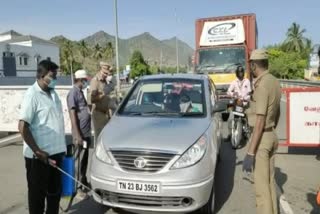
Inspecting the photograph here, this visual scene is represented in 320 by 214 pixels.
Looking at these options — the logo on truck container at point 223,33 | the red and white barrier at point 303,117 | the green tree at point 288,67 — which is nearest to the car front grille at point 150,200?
the red and white barrier at point 303,117

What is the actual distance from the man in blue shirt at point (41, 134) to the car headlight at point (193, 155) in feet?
4.33

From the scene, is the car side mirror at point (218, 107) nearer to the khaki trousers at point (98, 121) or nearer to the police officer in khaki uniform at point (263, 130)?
the police officer in khaki uniform at point (263, 130)

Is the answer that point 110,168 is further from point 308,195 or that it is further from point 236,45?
point 236,45

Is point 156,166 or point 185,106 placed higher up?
point 185,106

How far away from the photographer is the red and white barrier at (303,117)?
8.80 meters

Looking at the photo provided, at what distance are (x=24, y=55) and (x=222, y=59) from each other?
161ft

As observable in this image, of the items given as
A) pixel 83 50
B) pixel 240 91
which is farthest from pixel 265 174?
pixel 83 50

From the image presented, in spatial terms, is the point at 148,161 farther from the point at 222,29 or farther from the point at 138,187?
the point at 222,29

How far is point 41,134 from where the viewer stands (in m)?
4.44

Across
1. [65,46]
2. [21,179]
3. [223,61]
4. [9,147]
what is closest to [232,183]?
[21,179]

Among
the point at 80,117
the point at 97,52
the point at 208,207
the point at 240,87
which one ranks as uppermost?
the point at 97,52

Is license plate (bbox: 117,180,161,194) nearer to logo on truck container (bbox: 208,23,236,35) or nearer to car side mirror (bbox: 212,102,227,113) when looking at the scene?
car side mirror (bbox: 212,102,227,113)

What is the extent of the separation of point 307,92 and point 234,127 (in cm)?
186

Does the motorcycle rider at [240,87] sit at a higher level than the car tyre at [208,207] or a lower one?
higher
